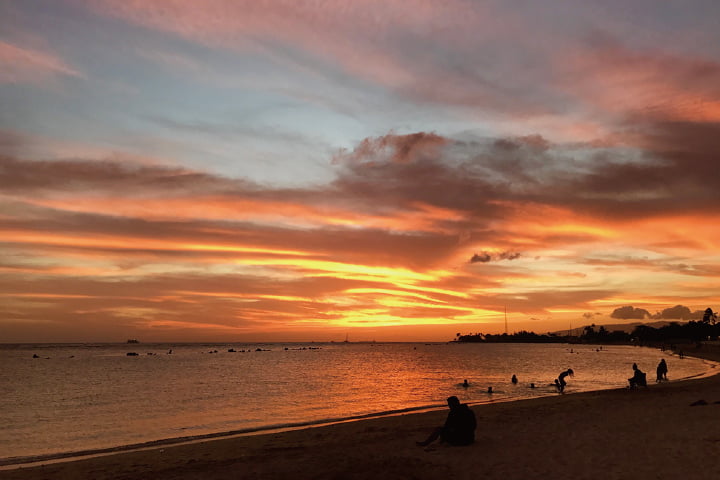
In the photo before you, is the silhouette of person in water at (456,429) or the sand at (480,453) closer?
the sand at (480,453)

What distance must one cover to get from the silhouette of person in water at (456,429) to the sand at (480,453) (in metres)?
0.30

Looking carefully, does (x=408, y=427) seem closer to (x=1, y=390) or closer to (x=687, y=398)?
(x=687, y=398)

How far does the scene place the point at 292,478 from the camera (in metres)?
14.5

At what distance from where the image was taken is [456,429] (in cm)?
1762

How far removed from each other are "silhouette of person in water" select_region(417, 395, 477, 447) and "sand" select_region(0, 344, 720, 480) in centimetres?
30

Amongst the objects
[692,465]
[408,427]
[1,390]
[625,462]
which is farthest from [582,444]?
[1,390]

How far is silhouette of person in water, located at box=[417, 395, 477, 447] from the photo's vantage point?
17.5m

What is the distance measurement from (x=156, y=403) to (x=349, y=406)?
1783 centimetres

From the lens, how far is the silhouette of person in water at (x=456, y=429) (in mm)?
17531

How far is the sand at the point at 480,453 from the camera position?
45.9ft

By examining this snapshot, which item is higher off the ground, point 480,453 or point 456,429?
point 456,429

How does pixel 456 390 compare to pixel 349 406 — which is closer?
pixel 349 406

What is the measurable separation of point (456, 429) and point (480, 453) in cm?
139

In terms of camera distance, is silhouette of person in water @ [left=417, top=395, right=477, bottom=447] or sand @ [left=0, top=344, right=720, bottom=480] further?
silhouette of person in water @ [left=417, top=395, right=477, bottom=447]
